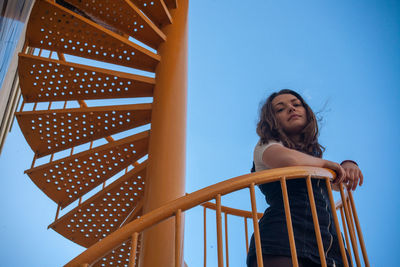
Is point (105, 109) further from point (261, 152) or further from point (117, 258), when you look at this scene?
point (261, 152)

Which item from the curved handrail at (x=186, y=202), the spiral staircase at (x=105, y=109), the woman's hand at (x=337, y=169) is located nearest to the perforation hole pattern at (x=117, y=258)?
the spiral staircase at (x=105, y=109)

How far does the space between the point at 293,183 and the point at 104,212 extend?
1.67 meters

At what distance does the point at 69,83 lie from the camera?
2.44 metres

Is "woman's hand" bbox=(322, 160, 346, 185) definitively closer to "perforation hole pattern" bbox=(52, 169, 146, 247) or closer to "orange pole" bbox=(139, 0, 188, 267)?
"orange pole" bbox=(139, 0, 188, 267)

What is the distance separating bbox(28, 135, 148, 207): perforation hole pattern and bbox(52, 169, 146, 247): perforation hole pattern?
18 cm

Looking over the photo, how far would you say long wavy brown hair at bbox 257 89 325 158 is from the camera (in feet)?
4.92

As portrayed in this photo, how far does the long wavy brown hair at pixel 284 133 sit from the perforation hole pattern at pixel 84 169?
1.00m

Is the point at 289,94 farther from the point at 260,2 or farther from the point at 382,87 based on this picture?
the point at 260,2

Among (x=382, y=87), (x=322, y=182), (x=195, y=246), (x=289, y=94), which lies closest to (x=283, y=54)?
(x=382, y=87)

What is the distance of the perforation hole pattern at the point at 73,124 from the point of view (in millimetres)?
2393

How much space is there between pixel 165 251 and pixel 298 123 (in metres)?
0.91

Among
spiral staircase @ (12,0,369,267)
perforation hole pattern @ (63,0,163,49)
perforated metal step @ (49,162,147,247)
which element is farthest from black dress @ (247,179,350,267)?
perforation hole pattern @ (63,0,163,49)

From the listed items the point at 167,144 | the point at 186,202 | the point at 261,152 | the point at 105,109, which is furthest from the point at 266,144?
the point at 105,109

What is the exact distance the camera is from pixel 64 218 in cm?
250
